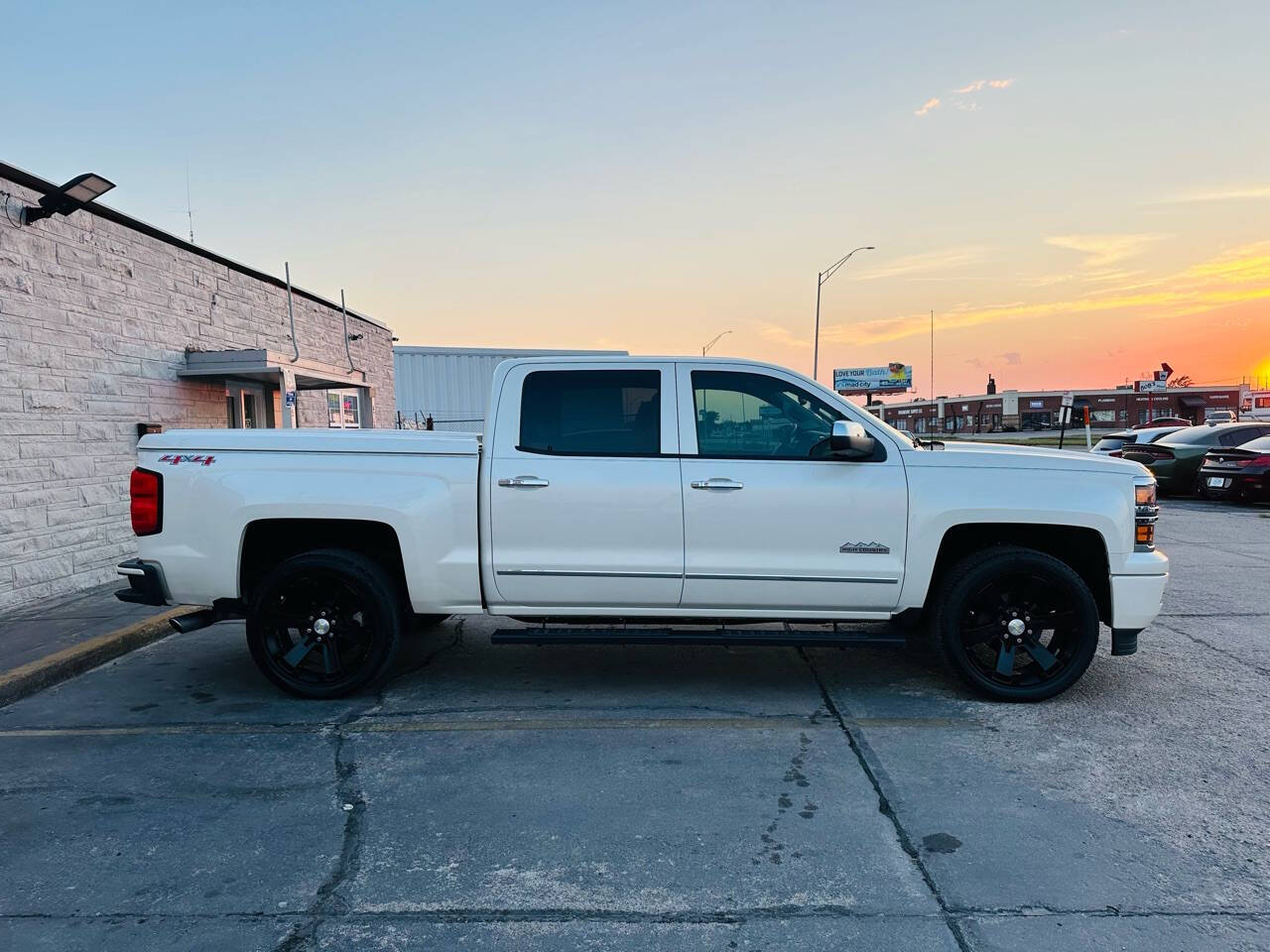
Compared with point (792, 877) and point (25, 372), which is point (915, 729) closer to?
point (792, 877)

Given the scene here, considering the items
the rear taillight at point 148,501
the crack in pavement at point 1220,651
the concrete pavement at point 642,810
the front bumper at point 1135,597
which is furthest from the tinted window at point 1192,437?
the rear taillight at point 148,501

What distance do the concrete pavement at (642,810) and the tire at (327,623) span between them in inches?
7.6

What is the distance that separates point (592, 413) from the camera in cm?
515

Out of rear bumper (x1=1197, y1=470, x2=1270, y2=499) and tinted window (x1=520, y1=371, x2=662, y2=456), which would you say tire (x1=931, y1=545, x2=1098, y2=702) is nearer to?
tinted window (x1=520, y1=371, x2=662, y2=456)

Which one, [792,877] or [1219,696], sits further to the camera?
[1219,696]

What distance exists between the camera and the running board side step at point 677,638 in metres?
4.92

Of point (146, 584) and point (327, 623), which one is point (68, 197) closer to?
point (146, 584)

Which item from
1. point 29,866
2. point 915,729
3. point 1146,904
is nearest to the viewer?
point 1146,904

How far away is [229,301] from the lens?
443 inches

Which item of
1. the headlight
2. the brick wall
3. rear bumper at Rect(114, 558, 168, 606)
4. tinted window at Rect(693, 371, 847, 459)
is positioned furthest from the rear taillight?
the headlight

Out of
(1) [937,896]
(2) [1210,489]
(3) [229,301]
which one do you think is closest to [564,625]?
(1) [937,896]

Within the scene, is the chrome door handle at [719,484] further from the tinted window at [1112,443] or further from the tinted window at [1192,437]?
the tinted window at [1112,443]

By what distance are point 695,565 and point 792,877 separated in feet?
6.82

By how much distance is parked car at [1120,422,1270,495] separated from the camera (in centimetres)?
1675
